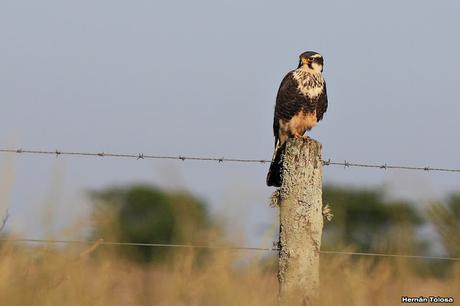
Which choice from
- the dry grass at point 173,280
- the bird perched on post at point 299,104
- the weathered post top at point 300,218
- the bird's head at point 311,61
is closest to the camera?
the dry grass at point 173,280

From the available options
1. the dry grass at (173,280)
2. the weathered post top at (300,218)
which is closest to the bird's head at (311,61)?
the weathered post top at (300,218)

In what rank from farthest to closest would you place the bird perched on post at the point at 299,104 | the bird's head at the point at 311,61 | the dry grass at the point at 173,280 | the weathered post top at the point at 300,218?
the bird's head at the point at 311,61
the bird perched on post at the point at 299,104
the weathered post top at the point at 300,218
the dry grass at the point at 173,280

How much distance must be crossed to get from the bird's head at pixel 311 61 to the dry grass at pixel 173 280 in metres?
5.70

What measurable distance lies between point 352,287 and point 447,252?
19.7 inches

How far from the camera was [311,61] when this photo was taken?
8289 millimetres

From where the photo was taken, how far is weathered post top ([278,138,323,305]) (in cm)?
416

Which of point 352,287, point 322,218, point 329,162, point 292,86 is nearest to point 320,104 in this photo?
point 292,86

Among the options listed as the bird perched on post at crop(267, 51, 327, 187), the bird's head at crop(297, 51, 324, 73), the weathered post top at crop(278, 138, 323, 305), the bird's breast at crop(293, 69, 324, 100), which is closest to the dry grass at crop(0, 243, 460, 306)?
Answer: the weathered post top at crop(278, 138, 323, 305)

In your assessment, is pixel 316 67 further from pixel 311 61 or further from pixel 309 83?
pixel 309 83

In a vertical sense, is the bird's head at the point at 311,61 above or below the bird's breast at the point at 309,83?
above

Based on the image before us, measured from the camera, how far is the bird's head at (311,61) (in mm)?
8266

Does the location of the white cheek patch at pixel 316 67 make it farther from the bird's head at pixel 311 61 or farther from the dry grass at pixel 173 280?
the dry grass at pixel 173 280

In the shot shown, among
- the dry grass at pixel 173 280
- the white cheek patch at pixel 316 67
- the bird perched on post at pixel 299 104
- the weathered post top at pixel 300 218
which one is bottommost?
the dry grass at pixel 173 280

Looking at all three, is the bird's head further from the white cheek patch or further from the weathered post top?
the weathered post top
